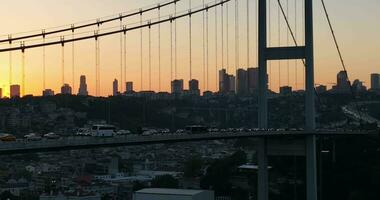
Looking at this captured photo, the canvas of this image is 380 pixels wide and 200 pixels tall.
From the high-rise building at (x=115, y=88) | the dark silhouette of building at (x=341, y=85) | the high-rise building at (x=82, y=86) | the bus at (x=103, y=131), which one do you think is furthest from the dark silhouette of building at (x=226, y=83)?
the bus at (x=103, y=131)

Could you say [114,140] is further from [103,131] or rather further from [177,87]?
[177,87]

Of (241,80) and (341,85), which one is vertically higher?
(341,85)

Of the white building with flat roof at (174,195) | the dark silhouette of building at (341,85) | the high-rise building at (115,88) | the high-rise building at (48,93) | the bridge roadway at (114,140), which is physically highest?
the dark silhouette of building at (341,85)

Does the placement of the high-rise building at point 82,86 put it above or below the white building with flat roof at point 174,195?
above

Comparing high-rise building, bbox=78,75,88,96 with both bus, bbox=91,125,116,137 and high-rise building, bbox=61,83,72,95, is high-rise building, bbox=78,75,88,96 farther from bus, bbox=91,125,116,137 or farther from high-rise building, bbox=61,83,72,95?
bus, bbox=91,125,116,137

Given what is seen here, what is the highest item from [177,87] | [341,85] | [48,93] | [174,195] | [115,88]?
[341,85]

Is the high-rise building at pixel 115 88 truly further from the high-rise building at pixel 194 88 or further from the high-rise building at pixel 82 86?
the high-rise building at pixel 194 88

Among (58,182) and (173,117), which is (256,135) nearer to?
(173,117)

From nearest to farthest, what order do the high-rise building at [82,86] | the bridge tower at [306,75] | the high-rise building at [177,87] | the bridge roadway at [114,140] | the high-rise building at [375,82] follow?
the bridge roadway at [114,140] < the bridge tower at [306,75] < the high-rise building at [82,86] < the high-rise building at [177,87] < the high-rise building at [375,82]

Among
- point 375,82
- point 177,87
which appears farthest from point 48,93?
point 375,82

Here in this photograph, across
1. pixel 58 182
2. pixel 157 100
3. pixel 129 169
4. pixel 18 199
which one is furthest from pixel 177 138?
pixel 129 169

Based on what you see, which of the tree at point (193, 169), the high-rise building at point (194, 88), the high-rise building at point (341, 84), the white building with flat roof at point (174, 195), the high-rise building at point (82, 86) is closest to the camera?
the high-rise building at point (82, 86)
